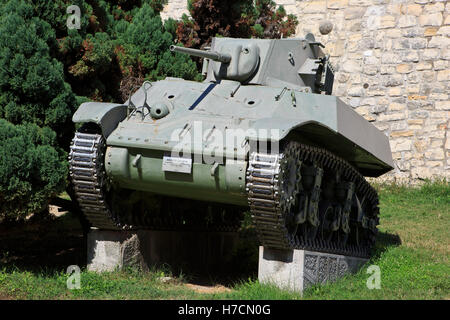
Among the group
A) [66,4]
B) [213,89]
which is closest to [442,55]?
[213,89]

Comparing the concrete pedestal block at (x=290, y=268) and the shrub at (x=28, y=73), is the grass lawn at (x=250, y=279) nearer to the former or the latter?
the concrete pedestal block at (x=290, y=268)

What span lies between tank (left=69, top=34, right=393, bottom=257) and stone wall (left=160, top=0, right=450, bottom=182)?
4638 millimetres

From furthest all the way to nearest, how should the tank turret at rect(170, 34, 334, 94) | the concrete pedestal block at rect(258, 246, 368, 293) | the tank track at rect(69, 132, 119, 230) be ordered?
the tank turret at rect(170, 34, 334, 94), the tank track at rect(69, 132, 119, 230), the concrete pedestal block at rect(258, 246, 368, 293)

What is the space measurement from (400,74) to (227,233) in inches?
217

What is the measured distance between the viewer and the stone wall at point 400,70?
538 inches

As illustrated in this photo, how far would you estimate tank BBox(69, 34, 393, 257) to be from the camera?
7.19 meters

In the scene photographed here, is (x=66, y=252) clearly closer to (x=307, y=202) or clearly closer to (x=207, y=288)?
(x=207, y=288)

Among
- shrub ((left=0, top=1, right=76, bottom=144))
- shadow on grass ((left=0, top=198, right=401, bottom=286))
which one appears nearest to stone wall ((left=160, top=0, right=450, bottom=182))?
shadow on grass ((left=0, top=198, right=401, bottom=286))

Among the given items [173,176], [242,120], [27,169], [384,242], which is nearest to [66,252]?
[27,169]

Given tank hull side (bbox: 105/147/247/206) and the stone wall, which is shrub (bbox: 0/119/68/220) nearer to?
tank hull side (bbox: 105/147/247/206)

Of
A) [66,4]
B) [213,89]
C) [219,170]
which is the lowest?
[219,170]

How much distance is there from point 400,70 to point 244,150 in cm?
777

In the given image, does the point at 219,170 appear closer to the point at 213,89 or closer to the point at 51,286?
the point at 213,89

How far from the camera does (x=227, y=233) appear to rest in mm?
10641
